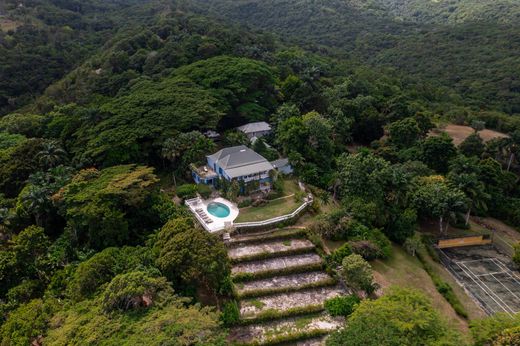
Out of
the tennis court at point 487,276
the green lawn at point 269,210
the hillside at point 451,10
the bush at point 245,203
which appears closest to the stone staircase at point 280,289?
the green lawn at point 269,210

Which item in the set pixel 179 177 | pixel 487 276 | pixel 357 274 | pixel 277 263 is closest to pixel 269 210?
pixel 277 263

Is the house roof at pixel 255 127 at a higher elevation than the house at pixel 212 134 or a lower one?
higher

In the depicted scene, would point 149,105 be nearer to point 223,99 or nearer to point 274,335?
point 223,99

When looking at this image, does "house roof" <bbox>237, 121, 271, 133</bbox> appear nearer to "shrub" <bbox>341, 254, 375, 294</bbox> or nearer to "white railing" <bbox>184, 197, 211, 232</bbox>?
"white railing" <bbox>184, 197, 211, 232</bbox>

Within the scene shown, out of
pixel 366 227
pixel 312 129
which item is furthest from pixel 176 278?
pixel 312 129

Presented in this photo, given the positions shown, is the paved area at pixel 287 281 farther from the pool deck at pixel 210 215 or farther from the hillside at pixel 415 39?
the hillside at pixel 415 39

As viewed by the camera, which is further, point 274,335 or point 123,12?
point 123,12

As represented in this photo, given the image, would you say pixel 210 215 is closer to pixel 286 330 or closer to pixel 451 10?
pixel 286 330
